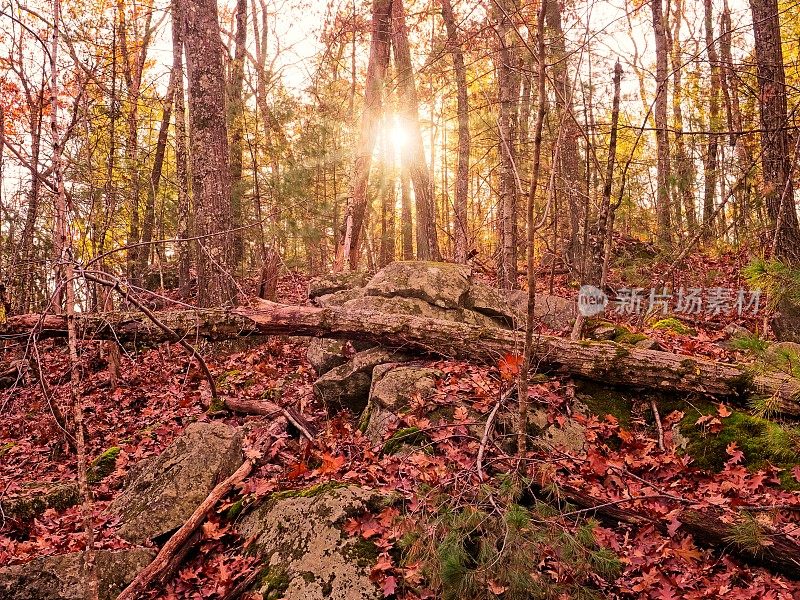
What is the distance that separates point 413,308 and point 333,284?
2.38 meters

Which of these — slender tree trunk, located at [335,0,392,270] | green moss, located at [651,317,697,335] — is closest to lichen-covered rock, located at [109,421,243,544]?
slender tree trunk, located at [335,0,392,270]

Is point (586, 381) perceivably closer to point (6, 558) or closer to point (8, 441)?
point (6, 558)

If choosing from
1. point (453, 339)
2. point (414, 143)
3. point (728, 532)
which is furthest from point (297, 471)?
point (414, 143)

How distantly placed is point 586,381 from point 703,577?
2.45m

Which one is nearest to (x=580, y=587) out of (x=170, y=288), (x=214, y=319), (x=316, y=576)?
(x=316, y=576)

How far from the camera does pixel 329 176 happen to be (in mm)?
19312

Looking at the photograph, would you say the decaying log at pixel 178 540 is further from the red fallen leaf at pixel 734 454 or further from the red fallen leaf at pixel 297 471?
the red fallen leaf at pixel 734 454

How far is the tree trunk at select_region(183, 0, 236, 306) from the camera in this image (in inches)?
354

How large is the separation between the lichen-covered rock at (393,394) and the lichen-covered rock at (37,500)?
3485mm

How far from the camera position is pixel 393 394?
232 inches

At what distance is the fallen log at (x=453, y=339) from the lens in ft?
17.6

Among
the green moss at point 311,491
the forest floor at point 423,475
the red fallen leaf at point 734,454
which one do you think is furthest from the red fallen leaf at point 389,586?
the red fallen leaf at point 734,454

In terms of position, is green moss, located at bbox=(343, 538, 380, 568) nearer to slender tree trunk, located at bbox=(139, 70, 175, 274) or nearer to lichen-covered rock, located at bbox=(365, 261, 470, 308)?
lichen-covered rock, located at bbox=(365, 261, 470, 308)

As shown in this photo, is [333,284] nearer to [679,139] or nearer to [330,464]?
[330,464]
